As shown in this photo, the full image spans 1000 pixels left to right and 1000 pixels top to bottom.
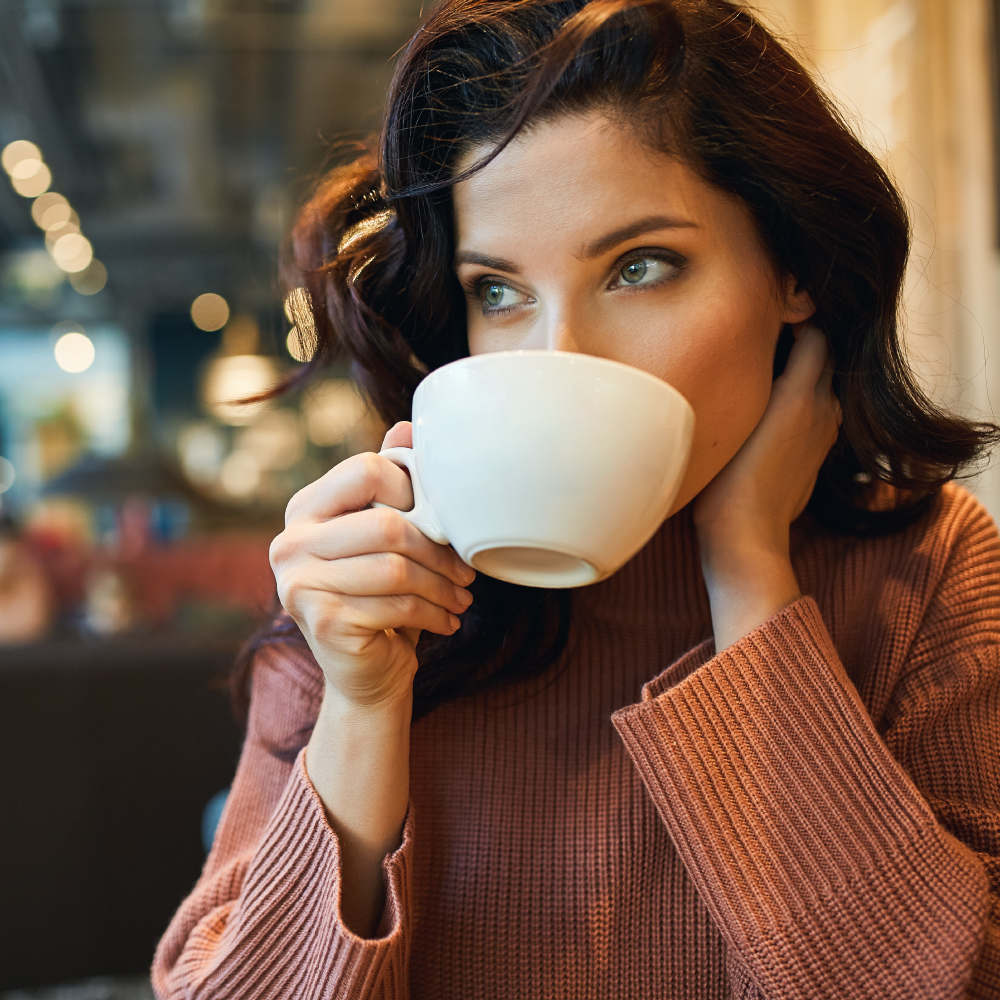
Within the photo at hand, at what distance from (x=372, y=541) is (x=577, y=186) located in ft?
0.98

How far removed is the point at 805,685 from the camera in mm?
719

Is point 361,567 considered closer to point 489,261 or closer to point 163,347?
point 489,261

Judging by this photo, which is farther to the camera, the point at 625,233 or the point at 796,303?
the point at 796,303

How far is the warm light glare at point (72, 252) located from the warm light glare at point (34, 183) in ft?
2.19

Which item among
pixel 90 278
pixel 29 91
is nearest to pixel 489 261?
pixel 29 91

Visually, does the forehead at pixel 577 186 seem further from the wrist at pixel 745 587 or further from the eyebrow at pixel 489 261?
the wrist at pixel 745 587

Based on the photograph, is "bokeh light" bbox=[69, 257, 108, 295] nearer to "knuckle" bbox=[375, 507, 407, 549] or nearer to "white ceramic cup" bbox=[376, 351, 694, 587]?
"knuckle" bbox=[375, 507, 407, 549]

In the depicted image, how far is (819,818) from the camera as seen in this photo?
0.68 m

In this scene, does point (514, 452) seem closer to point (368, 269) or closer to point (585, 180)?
point (585, 180)

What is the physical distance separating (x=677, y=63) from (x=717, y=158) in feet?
0.26

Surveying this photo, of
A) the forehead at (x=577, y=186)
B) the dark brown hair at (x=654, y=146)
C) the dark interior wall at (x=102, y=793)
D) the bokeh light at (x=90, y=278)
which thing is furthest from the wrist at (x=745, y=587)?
the bokeh light at (x=90, y=278)

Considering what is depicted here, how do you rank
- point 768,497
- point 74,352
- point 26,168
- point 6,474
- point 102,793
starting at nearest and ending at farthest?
point 768,497, point 102,793, point 26,168, point 6,474, point 74,352

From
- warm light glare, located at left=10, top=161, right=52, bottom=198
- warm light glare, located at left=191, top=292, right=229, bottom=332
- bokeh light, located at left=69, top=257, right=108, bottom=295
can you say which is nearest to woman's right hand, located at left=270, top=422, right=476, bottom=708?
warm light glare, located at left=10, top=161, right=52, bottom=198

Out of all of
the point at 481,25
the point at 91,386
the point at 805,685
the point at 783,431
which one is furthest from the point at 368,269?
the point at 91,386
